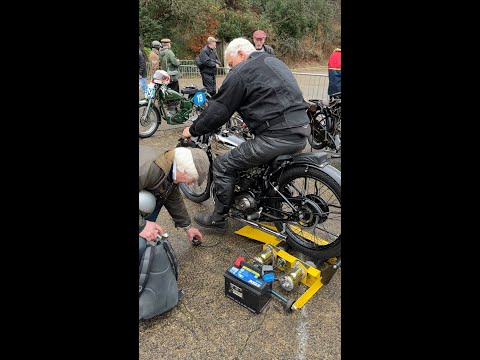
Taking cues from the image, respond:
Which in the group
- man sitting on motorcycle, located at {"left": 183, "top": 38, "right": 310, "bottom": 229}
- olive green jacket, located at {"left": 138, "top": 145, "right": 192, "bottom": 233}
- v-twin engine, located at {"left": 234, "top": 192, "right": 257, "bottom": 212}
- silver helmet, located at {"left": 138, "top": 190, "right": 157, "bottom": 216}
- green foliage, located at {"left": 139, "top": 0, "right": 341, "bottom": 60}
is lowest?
v-twin engine, located at {"left": 234, "top": 192, "right": 257, "bottom": 212}

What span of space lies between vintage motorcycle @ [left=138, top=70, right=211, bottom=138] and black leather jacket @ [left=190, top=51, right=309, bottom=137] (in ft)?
11.3

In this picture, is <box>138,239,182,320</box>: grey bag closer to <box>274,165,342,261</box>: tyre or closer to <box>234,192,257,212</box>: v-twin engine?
<box>234,192,257,212</box>: v-twin engine

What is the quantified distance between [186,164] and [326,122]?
12.4ft

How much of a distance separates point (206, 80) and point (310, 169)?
690cm

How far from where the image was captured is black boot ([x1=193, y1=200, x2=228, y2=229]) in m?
3.28

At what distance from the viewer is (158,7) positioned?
18562 millimetres

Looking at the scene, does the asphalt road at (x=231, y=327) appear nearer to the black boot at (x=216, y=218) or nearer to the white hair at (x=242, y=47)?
the black boot at (x=216, y=218)

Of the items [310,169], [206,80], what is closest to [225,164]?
[310,169]

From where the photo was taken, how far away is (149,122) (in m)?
6.59

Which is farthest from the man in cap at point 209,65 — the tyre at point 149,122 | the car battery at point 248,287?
the car battery at point 248,287

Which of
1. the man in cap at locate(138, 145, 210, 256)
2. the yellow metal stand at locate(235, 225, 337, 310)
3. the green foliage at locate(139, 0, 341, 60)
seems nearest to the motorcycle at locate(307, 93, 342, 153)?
the yellow metal stand at locate(235, 225, 337, 310)
